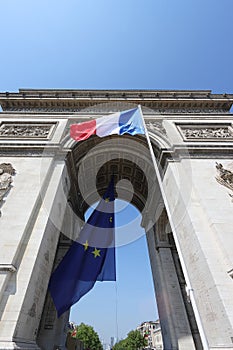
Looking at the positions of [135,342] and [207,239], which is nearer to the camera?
[207,239]

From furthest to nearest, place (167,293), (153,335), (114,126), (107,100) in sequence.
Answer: (153,335) → (107,100) → (167,293) → (114,126)

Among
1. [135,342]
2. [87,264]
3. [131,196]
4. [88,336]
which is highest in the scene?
[131,196]

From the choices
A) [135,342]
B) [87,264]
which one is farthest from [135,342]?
[87,264]

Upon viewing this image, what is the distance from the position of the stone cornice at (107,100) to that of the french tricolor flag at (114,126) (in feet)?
16.1

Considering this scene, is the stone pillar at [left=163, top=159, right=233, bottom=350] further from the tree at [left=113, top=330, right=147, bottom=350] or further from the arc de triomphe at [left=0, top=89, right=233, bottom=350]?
the tree at [left=113, top=330, right=147, bottom=350]

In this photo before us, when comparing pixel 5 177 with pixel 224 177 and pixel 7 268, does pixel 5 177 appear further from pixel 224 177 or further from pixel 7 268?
pixel 224 177

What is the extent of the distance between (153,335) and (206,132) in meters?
62.0

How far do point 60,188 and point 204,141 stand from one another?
727 cm

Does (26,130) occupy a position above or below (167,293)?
above

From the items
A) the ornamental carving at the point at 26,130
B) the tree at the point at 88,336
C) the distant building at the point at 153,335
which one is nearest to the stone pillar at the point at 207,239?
the ornamental carving at the point at 26,130

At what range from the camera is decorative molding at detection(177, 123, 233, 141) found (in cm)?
1032

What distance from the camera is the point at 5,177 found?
26.5 feet

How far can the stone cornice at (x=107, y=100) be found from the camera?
12.5 m

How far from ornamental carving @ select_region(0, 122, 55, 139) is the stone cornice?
196 centimetres
